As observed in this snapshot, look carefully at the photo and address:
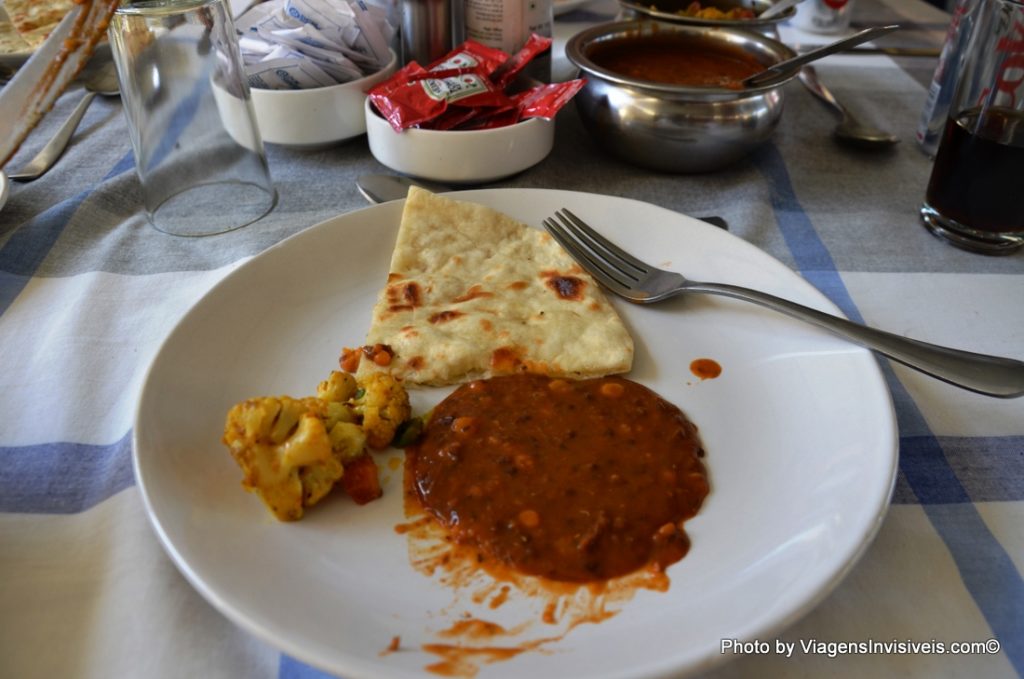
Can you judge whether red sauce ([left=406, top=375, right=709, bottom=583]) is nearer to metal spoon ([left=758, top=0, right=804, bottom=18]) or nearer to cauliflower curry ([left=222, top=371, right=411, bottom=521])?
cauliflower curry ([left=222, top=371, right=411, bottom=521])

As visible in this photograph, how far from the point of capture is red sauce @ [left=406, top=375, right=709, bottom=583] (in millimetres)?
1026

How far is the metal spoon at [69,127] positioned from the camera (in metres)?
2.14

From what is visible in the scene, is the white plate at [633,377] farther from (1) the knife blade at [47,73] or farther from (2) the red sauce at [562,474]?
(1) the knife blade at [47,73]

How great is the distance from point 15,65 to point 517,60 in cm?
177

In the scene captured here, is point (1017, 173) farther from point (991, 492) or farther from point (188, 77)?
point (188, 77)

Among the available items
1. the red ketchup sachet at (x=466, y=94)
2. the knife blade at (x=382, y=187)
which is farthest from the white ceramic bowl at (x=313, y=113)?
the knife blade at (x=382, y=187)

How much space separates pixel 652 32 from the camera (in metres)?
2.35

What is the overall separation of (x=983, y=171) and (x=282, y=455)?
167 cm

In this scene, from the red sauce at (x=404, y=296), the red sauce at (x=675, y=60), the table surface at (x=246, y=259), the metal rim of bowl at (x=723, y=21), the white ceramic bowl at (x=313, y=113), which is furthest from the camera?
the metal rim of bowl at (x=723, y=21)

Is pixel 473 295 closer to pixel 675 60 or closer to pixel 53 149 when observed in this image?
pixel 675 60

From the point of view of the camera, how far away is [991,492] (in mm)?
1224

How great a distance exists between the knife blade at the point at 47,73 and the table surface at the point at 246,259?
388 mm

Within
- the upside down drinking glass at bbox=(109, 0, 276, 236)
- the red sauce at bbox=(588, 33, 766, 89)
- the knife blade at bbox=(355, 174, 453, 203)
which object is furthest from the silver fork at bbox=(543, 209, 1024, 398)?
the upside down drinking glass at bbox=(109, 0, 276, 236)

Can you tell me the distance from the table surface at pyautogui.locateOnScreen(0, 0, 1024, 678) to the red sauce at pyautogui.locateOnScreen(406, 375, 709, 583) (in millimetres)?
217
